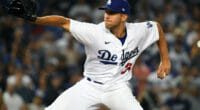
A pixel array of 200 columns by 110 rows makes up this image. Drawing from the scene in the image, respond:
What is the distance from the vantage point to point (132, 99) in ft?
25.0

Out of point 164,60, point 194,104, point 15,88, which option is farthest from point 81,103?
point 194,104

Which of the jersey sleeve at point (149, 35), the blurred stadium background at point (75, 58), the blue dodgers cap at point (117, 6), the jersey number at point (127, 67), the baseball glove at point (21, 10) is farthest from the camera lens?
the blurred stadium background at point (75, 58)

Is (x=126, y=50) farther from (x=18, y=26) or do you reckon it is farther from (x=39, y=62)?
(x=18, y=26)

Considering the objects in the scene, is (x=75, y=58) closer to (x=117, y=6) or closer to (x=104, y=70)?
(x=104, y=70)

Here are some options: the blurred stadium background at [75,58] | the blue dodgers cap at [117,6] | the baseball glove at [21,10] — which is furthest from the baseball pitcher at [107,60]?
the blurred stadium background at [75,58]

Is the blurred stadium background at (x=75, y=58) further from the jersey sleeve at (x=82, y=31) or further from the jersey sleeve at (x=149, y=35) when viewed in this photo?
the jersey sleeve at (x=82, y=31)

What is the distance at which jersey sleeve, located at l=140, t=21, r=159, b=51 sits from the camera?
805 centimetres

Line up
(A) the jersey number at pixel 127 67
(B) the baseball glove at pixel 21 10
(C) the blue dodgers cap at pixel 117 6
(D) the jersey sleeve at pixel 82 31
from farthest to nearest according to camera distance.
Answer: (A) the jersey number at pixel 127 67
(C) the blue dodgers cap at pixel 117 6
(D) the jersey sleeve at pixel 82 31
(B) the baseball glove at pixel 21 10

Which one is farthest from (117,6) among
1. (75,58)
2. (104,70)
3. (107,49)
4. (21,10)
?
(75,58)

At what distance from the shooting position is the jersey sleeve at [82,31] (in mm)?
7523

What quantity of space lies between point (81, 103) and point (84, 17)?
6.81 meters

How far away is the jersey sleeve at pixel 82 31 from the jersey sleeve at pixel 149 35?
75cm

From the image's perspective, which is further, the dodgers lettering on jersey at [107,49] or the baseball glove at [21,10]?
the dodgers lettering on jersey at [107,49]

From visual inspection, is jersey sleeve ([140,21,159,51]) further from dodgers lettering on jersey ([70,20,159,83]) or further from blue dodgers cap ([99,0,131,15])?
blue dodgers cap ([99,0,131,15])
